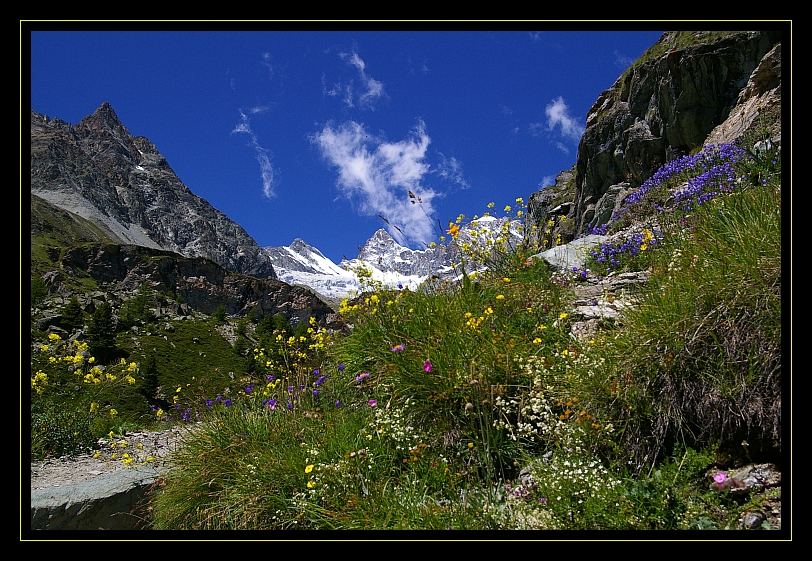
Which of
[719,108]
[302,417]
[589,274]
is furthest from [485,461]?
[719,108]

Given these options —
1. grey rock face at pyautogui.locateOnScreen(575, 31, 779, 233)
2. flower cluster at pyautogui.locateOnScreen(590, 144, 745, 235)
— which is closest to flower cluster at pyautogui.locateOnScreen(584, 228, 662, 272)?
Answer: flower cluster at pyautogui.locateOnScreen(590, 144, 745, 235)

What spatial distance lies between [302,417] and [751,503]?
10.9 feet

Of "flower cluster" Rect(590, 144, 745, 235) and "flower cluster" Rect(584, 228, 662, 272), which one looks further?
"flower cluster" Rect(590, 144, 745, 235)

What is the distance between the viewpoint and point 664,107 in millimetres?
37781

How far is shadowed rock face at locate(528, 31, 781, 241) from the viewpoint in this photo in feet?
105

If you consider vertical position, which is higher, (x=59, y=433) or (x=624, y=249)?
(x=624, y=249)

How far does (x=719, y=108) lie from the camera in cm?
3450

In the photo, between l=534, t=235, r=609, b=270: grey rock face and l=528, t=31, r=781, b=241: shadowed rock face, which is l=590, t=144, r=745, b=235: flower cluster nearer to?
l=534, t=235, r=609, b=270: grey rock face

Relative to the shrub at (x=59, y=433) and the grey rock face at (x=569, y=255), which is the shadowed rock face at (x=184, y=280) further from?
the grey rock face at (x=569, y=255)

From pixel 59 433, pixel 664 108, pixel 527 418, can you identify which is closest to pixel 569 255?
pixel 527 418

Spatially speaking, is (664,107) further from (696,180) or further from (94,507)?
(94,507)

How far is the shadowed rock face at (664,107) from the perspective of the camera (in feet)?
105

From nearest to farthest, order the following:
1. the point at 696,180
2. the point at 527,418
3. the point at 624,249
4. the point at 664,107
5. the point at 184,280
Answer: the point at 527,418, the point at 624,249, the point at 696,180, the point at 664,107, the point at 184,280
